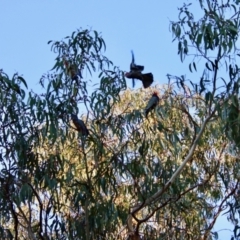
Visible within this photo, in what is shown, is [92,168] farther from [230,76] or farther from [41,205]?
[230,76]

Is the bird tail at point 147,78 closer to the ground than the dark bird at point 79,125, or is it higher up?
higher up

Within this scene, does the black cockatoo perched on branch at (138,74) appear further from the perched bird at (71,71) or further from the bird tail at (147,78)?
the perched bird at (71,71)

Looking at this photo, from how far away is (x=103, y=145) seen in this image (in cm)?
427

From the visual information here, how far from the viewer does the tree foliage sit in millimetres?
3848

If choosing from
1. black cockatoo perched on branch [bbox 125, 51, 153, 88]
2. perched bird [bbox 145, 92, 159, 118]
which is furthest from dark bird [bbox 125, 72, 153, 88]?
perched bird [bbox 145, 92, 159, 118]

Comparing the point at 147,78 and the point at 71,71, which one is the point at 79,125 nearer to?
the point at 71,71

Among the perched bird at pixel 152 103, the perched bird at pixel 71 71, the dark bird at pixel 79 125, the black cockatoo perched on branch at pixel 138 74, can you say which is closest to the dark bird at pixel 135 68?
the black cockatoo perched on branch at pixel 138 74

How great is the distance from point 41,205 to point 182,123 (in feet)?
4.45

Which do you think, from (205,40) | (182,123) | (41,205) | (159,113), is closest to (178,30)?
(205,40)

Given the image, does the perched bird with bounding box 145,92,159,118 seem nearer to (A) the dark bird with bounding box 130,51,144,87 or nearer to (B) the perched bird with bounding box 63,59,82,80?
(A) the dark bird with bounding box 130,51,144,87

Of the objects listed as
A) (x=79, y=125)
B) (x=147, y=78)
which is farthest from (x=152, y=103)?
(x=79, y=125)

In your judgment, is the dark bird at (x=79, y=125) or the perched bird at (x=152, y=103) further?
the perched bird at (x=152, y=103)

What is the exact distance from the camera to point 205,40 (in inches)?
146

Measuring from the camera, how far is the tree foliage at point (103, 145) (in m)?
3.85
